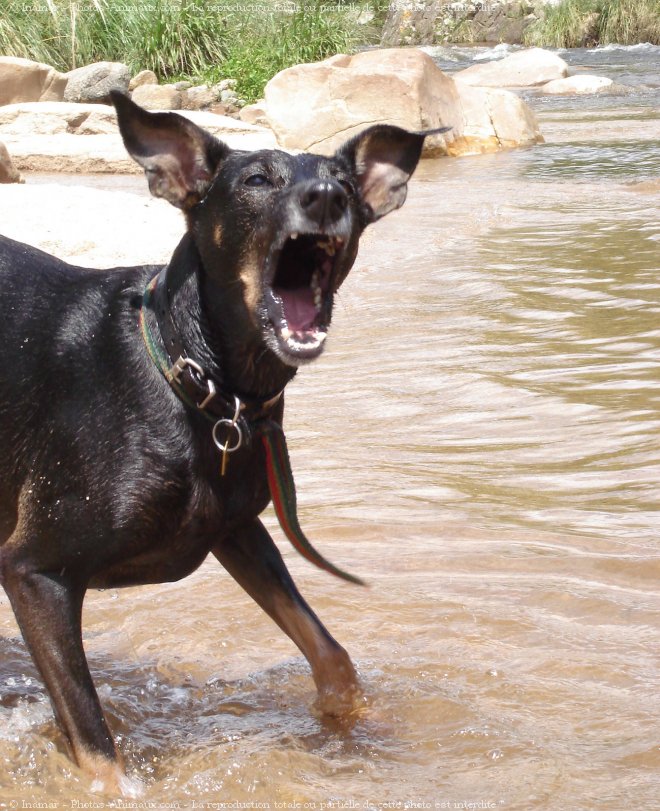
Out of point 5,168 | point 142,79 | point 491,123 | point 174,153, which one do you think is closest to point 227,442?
point 174,153

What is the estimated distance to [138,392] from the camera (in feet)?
11.1

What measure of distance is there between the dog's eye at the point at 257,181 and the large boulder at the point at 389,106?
1379 cm

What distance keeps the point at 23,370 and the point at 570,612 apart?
2091 mm

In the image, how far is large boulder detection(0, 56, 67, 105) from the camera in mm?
20422

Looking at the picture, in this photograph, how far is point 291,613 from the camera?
12.2ft

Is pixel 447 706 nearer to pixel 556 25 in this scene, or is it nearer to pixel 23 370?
pixel 23 370

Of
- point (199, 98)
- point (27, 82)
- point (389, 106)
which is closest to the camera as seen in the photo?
point (389, 106)

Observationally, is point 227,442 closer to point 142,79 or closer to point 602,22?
point 142,79

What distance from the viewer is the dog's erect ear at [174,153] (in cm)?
363

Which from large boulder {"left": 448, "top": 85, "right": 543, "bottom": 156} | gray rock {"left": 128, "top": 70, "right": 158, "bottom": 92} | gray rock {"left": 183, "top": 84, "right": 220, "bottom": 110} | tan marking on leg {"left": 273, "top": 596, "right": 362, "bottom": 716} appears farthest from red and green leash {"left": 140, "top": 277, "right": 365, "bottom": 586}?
gray rock {"left": 128, "top": 70, "right": 158, "bottom": 92}

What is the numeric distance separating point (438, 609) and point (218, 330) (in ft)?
4.76

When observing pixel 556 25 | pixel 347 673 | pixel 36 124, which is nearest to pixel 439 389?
pixel 347 673

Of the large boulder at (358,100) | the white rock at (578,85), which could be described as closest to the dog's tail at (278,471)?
the large boulder at (358,100)

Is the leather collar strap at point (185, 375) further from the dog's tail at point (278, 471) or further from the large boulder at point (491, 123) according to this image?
the large boulder at point (491, 123)
